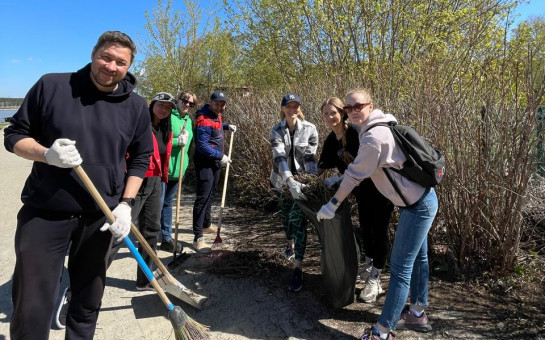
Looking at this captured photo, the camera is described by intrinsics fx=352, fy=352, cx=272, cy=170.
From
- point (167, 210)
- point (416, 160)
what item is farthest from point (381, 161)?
point (167, 210)

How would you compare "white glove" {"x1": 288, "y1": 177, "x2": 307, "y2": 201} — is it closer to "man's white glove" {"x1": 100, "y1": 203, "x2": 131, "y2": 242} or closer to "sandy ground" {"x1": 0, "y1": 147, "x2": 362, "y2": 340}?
"sandy ground" {"x1": 0, "y1": 147, "x2": 362, "y2": 340}

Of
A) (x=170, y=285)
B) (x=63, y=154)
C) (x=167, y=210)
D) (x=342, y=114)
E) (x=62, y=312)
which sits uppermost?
(x=342, y=114)

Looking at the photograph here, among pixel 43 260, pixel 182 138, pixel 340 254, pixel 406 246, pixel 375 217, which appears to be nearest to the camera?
pixel 43 260

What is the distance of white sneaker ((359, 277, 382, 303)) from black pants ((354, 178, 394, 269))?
133 mm

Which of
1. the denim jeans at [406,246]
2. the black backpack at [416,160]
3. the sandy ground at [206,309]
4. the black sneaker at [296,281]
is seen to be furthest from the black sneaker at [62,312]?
the black backpack at [416,160]

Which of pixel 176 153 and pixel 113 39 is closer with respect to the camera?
pixel 113 39

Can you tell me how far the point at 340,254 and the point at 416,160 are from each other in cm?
100

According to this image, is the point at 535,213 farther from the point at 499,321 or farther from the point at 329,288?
the point at 329,288

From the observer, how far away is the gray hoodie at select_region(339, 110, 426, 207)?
2.10 meters

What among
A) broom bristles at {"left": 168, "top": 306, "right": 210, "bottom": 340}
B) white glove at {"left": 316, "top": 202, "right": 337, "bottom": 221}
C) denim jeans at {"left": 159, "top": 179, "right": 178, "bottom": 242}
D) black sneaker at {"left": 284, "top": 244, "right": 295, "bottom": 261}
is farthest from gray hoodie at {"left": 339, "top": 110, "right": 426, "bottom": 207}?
denim jeans at {"left": 159, "top": 179, "right": 178, "bottom": 242}

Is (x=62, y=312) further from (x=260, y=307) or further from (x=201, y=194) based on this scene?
(x=201, y=194)

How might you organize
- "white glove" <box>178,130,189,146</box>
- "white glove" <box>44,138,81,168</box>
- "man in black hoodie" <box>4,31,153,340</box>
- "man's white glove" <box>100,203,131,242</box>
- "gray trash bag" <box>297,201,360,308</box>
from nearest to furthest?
"white glove" <box>44,138,81,168</box>, "man in black hoodie" <box>4,31,153,340</box>, "man's white glove" <box>100,203,131,242</box>, "gray trash bag" <box>297,201,360,308</box>, "white glove" <box>178,130,189,146</box>

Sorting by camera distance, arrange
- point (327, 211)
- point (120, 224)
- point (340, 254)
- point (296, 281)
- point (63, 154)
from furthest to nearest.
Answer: point (296, 281), point (340, 254), point (327, 211), point (120, 224), point (63, 154)

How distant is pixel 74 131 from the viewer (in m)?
1.75
